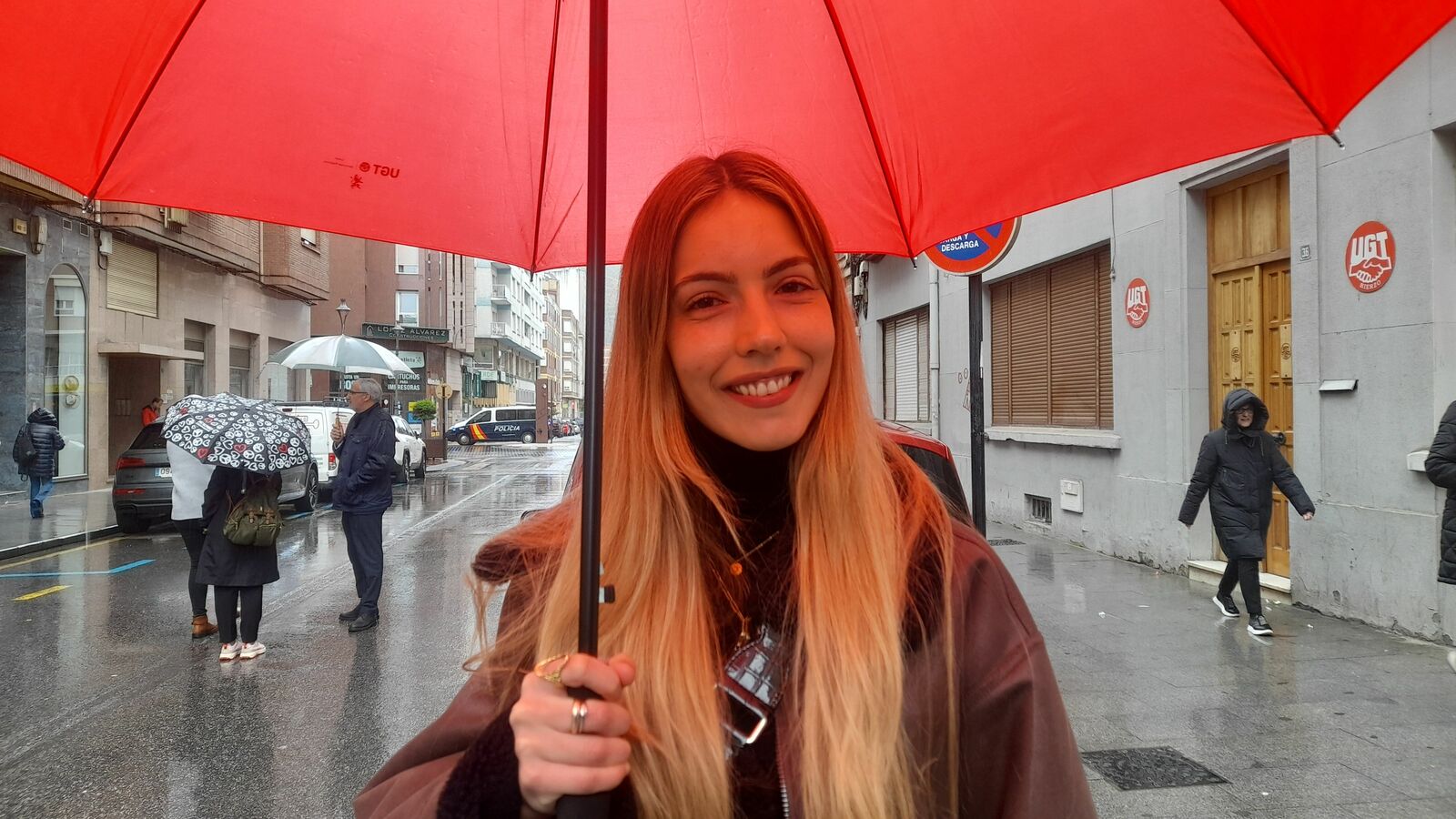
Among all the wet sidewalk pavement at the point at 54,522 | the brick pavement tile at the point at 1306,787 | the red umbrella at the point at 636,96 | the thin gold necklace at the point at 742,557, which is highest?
the red umbrella at the point at 636,96

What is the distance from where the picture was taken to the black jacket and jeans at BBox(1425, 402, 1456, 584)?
5.00 meters

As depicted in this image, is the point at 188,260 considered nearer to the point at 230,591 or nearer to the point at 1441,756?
the point at 230,591

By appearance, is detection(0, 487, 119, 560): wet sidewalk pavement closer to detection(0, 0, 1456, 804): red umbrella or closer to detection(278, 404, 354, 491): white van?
detection(278, 404, 354, 491): white van

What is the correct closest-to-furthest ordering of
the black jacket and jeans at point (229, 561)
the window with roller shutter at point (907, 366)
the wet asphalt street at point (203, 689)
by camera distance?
the wet asphalt street at point (203, 689) < the black jacket and jeans at point (229, 561) < the window with roller shutter at point (907, 366)

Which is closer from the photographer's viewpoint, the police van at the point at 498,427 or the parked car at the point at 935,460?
the parked car at the point at 935,460

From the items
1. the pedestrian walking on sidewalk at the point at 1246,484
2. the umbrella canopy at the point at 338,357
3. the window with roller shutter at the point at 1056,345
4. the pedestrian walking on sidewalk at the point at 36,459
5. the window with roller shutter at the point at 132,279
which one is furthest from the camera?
the window with roller shutter at the point at 132,279

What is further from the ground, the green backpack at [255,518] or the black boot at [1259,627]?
the green backpack at [255,518]

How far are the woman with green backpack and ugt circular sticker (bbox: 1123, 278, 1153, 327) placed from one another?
26.6 feet

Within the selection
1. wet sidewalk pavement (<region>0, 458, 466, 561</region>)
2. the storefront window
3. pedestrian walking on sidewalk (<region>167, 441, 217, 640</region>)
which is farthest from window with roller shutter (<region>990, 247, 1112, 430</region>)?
the storefront window

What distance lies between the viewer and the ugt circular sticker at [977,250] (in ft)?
18.5

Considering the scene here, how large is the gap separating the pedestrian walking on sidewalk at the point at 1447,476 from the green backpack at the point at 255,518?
7228mm

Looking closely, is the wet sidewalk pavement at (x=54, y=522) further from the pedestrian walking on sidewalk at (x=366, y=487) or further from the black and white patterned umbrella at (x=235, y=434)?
the black and white patterned umbrella at (x=235, y=434)

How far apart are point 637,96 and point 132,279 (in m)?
22.8

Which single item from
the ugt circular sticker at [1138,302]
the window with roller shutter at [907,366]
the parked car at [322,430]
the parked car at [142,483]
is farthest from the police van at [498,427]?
the ugt circular sticker at [1138,302]
